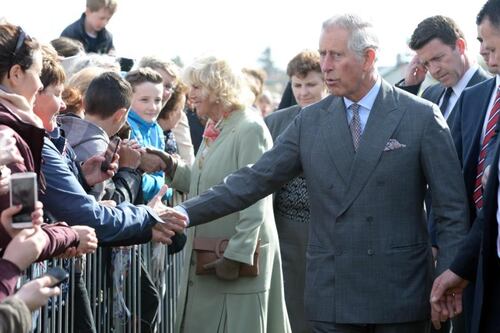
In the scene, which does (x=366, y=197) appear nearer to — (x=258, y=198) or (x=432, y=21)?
(x=258, y=198)

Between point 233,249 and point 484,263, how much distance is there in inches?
74.4

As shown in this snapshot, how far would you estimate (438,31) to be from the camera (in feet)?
26.6

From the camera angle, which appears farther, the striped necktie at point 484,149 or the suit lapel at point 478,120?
the suit lapel at point 478,120

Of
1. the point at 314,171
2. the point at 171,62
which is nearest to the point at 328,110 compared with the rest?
the point at 314,171

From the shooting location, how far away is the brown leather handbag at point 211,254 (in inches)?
276

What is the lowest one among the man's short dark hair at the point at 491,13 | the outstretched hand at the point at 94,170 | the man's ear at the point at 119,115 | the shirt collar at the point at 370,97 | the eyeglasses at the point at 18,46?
the outstretched hand at the point at 94,170

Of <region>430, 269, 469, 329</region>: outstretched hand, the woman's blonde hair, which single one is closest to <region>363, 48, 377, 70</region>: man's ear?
<region>430, 269, 469, 329</region>: outstretched hand

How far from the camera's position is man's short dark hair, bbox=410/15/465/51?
8.09 metres

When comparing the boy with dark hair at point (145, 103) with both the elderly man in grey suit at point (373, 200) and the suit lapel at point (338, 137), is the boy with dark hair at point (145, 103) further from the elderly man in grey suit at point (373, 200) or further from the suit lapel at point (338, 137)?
the elderly man in grey suit at point (373, 200)

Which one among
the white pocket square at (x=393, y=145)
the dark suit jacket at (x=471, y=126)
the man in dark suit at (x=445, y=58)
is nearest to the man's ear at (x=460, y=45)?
the man in dark suit at (x=445, y=58)

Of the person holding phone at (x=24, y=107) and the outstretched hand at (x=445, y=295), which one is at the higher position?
the person holding phone at (x=24, y=107)

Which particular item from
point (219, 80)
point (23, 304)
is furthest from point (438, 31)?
point (23, 304)

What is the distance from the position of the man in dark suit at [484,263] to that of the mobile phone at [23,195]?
2487 mm

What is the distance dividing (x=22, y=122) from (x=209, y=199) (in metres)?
1.96
